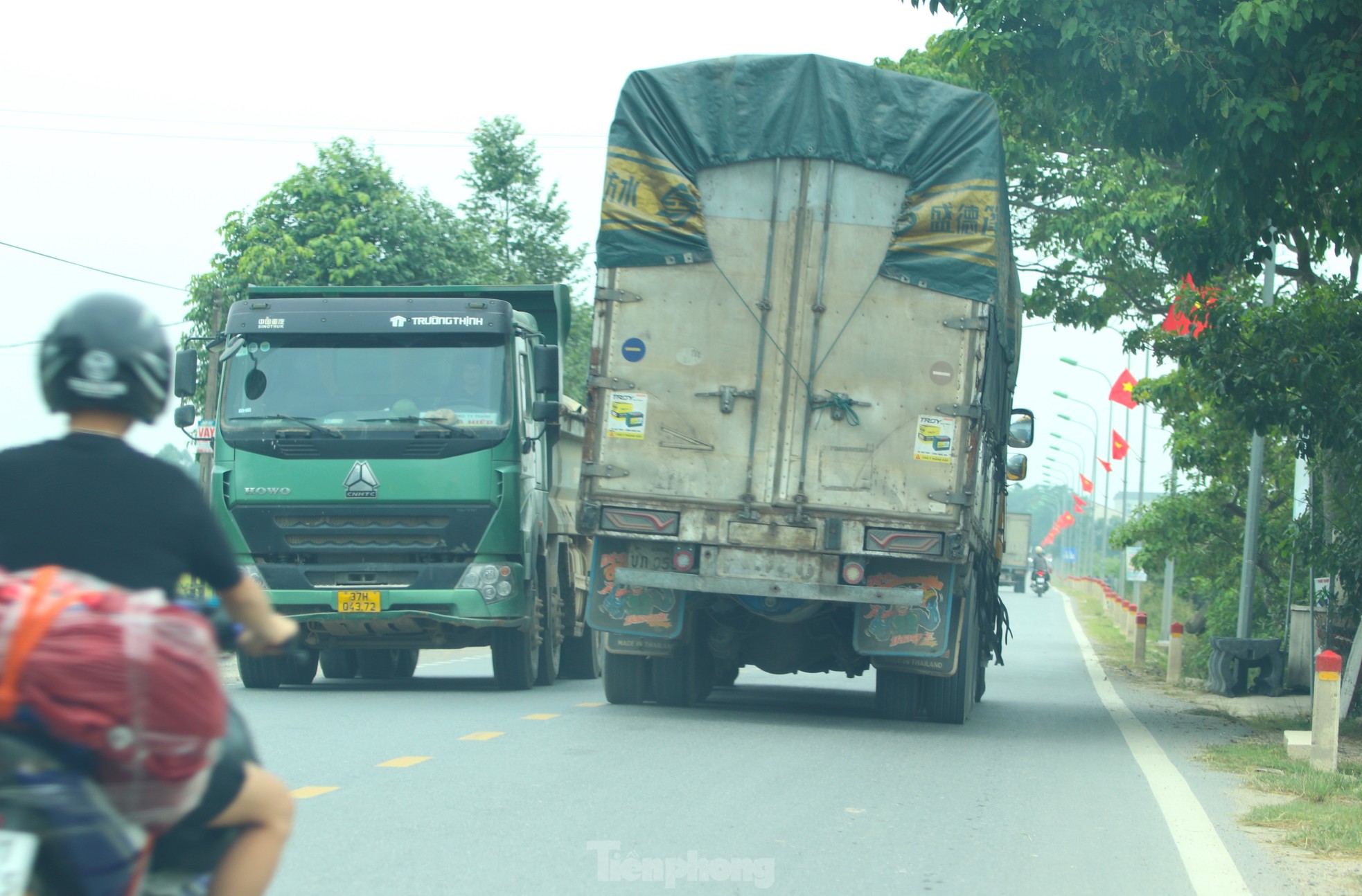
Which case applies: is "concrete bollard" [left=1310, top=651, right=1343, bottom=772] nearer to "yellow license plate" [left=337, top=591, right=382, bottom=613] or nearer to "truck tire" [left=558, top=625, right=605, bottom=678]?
"yellow license plate" [left=337, top=591, right=382, bottom=613]

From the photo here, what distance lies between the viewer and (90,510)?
314 centimetres

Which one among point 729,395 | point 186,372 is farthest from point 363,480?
point 729,395

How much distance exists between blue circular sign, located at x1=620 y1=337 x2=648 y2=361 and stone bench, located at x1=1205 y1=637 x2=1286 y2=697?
952cm

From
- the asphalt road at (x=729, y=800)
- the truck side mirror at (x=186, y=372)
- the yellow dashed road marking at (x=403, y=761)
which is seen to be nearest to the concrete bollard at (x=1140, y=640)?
the asphalt road at (x=729, y=800)

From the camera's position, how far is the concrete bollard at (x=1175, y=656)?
21.3 m

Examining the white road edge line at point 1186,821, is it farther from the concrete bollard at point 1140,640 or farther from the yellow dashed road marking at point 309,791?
the concrete bollard at point 1140,640

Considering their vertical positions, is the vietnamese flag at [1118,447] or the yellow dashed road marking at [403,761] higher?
the vietnamese flag at [1118,447]

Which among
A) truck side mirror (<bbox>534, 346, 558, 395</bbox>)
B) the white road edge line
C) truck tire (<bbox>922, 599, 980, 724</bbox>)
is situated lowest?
the white road edge line

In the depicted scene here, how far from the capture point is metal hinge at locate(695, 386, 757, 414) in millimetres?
11156

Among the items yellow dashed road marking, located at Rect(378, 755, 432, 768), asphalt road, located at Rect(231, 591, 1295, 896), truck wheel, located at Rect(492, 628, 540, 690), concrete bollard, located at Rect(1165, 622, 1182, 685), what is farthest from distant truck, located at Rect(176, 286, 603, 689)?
concrete bollard, located at Rect(1165, 622, 1182, 685)

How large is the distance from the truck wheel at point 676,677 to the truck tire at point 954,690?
1.78 meters

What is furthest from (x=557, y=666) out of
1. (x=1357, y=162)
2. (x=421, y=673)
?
(x=1357, y=162)

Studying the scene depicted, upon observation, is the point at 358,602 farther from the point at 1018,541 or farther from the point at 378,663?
the point at 1018,541

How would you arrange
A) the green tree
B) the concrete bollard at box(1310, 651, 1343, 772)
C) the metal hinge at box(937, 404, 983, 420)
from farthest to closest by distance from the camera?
the green tree, the metal hinge at box(937, 404, 983, 420), the concrete bollard at box(1310, 651, 1343, 772)
